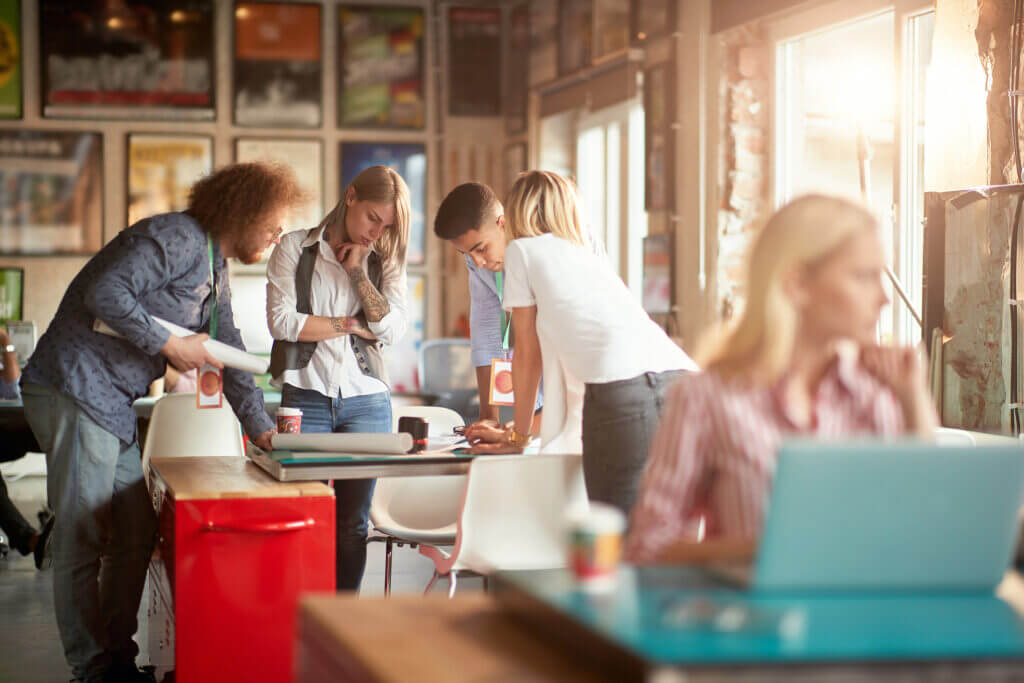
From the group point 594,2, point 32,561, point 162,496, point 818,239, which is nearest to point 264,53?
point 594,2

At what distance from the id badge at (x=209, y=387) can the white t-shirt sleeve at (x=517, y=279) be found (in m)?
0.91

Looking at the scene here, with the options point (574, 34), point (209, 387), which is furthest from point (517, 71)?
point (209, 387)

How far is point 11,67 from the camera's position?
8.50 m

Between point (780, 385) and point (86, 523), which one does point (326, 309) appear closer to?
point (86, 523)

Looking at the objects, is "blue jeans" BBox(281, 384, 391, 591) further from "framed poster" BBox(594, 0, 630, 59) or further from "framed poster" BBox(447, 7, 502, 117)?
"framed poster" BBox(447, 7, 502, 117)

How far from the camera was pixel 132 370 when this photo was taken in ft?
10.6

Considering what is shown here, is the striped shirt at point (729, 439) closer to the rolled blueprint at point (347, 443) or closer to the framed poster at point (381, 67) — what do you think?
the rolled blueprint at point (347, 443)

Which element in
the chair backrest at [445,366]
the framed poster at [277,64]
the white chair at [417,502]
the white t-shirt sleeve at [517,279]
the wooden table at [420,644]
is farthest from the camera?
the framed poster at [277,64]

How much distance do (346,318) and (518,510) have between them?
2.66ft

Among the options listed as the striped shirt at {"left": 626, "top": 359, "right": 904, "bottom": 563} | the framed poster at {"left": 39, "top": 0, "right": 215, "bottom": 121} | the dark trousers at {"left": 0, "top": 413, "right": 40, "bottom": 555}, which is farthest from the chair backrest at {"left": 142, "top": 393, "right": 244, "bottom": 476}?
the framed poster at {"left": 39, "top": 0, "right": 215, "bottom": 121}

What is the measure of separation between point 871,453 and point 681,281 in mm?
5169

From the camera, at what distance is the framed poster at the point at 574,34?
756cm

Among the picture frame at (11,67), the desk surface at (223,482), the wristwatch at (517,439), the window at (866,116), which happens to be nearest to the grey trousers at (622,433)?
the wristwatch at (517,439)

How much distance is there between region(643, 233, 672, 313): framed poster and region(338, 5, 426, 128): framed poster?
3.22 m
